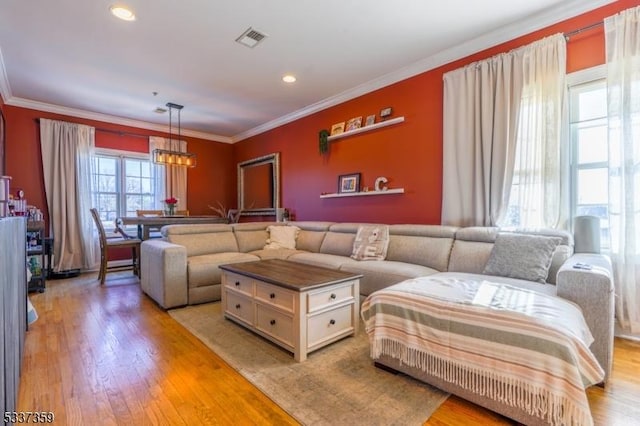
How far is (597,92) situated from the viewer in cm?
256

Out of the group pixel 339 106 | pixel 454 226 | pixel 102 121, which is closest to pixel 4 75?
pixel 102 121

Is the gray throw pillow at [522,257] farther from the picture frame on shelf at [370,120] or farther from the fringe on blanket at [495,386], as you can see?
the picture frame on shelf at [370,120]

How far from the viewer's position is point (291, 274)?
2.43 metres

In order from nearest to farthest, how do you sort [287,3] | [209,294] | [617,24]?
[617,24]
[287,3]
[209,294]

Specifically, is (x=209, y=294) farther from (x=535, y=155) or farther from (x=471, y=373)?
(x=535, y=155)

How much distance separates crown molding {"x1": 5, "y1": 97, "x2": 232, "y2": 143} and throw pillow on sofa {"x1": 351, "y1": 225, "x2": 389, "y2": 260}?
14.9ft

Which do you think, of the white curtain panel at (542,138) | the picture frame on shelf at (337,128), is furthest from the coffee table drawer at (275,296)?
the picture frame on shelf at (337,128)

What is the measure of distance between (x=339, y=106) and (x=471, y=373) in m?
3.90

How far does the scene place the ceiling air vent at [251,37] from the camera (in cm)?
286

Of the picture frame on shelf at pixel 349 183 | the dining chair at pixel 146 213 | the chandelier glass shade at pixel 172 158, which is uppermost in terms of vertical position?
the chandelier glass shade at pixel 172 158

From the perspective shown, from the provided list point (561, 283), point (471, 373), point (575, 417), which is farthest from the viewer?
point (561, 283)

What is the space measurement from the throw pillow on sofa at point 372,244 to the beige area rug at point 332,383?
1.08 m

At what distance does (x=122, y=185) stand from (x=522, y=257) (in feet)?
20.1

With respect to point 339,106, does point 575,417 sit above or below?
below
